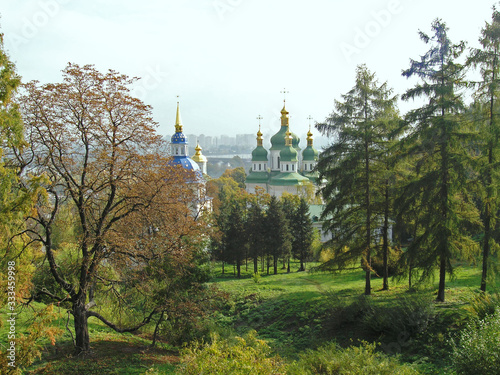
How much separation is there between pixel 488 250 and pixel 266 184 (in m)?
40.5

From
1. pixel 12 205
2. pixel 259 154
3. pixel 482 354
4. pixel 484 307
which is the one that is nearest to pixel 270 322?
pixel 484 307

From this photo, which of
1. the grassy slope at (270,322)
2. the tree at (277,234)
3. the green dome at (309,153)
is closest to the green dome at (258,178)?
the green dome at (309,153)

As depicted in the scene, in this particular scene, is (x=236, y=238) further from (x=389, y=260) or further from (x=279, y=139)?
(x=279, y=139)

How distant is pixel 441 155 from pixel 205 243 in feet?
25.6

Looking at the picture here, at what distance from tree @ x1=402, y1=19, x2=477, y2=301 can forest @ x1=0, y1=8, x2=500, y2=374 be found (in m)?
0.05

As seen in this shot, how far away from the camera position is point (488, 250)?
12820 mm

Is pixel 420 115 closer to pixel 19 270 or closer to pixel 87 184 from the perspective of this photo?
pixel 87 184

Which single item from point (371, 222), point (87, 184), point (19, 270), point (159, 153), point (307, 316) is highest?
point (159, 153)

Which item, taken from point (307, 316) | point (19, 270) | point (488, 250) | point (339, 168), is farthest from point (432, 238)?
point (19, 270)

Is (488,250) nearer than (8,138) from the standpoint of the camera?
No

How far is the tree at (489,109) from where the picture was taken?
477 inches

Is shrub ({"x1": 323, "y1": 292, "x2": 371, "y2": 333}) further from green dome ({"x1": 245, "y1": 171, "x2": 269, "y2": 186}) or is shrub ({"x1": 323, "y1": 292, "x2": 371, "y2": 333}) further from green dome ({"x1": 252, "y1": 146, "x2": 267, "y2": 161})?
green dome ({"x1": 252, "y1": 146, "x2": 267, "y2": 161})

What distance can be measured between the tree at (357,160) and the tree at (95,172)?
682 centimetres

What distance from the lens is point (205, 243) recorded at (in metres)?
13.6
